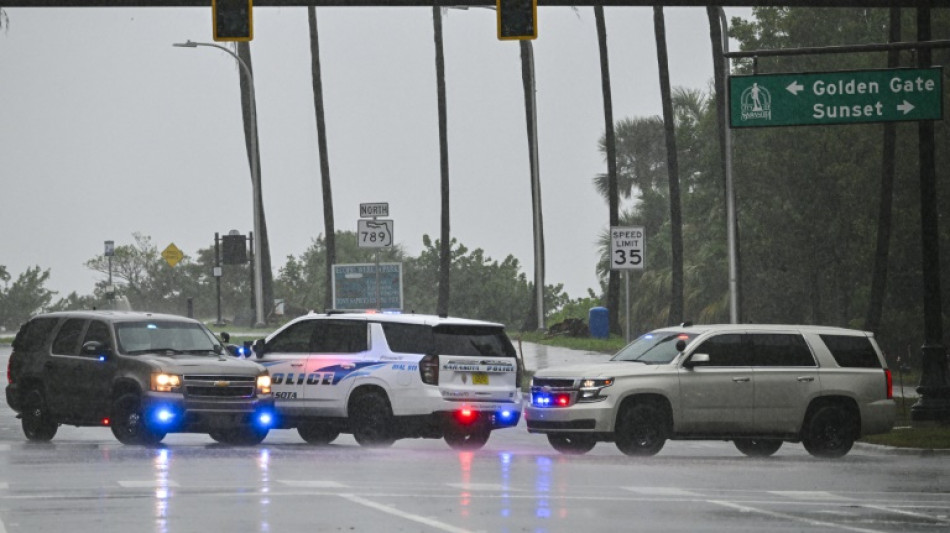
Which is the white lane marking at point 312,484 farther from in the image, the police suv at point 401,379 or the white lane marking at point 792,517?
the police suv at point 401,379

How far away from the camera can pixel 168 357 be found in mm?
24969

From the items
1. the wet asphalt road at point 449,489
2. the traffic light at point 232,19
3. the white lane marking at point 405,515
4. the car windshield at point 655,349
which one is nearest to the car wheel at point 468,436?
the wet asphalt road at point 449,489

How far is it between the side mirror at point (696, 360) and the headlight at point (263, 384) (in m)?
5.70

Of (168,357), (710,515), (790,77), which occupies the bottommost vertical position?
(710,515)

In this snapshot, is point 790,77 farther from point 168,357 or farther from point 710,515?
point 710,515

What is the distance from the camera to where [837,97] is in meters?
31.2

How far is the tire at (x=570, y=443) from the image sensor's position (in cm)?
2444

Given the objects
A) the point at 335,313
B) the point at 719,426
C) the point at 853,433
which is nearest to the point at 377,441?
the point at 335,313

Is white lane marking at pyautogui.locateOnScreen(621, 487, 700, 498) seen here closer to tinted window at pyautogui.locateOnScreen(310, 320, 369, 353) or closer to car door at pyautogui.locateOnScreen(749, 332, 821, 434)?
car door at pyautogui.locateOnScreen(749, 332, 821, 434)

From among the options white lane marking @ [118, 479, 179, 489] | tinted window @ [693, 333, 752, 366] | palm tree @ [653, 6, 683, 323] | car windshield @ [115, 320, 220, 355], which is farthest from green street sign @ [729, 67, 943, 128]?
palm tree @ [653, 6, 683, 323]

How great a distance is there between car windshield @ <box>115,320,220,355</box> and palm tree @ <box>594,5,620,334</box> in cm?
3744

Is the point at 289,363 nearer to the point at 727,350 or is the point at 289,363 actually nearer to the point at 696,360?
the point at 696,360

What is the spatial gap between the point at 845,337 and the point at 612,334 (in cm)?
3831

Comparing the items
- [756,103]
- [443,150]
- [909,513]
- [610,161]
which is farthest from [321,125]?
[909,513]
